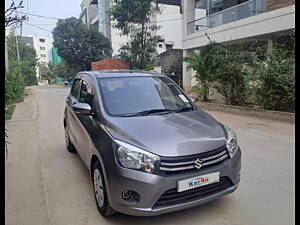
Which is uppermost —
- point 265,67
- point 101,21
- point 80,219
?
point 101,21

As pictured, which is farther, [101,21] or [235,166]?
[101,21]

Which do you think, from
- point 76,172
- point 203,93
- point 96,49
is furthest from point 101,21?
point 76,172

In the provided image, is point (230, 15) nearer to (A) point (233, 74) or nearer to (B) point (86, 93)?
(A) point (233, 74)

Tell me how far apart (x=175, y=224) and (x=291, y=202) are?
1.40 meters

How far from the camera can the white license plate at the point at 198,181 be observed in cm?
239

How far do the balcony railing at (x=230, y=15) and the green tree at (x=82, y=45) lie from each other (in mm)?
13278

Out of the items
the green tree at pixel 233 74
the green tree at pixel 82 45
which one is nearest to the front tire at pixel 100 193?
the green tree at pixel 233 74

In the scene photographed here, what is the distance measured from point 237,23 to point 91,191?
36.2 feet

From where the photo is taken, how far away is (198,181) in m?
2.46

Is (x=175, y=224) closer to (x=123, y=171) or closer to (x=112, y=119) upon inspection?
(x=123, y=171)

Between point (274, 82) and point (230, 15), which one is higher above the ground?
point (230, 15)

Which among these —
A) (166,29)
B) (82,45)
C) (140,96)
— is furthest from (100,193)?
(166,29)

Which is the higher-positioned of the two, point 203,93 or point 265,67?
point 265,67
